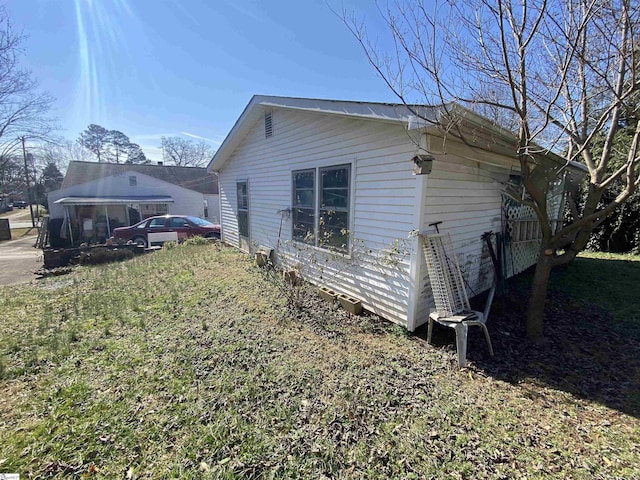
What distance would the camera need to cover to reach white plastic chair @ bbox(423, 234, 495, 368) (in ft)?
10.3

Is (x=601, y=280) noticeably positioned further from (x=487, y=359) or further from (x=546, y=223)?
(x=487, y=359)

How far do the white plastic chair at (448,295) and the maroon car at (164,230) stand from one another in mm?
10763

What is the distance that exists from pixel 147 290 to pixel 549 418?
6.62 meters

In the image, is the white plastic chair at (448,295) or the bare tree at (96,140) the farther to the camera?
the bare tree at (96,140)

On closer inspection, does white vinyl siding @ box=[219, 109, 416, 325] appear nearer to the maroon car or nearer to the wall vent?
the wall vent

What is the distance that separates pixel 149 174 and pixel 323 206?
22.9m

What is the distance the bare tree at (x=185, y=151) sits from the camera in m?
40.8

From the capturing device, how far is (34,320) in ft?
14.8

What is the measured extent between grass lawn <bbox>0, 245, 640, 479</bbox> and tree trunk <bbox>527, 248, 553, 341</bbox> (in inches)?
7.8

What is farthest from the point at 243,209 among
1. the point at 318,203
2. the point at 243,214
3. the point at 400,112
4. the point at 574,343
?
the point at 574,343

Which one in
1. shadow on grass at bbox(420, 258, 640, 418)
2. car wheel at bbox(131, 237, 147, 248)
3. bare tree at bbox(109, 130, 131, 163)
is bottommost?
car wheel at bbox(131, 237, 147, 248)

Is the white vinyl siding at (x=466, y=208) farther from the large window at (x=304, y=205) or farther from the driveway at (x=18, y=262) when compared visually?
the driveway at (x=18, y=262)

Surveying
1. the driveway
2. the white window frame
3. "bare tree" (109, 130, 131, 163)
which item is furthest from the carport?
"bare tree" (109, 130, 131, 163)

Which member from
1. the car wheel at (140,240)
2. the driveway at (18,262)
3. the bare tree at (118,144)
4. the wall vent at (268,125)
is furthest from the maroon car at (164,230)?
the bare tree at (118,144)
